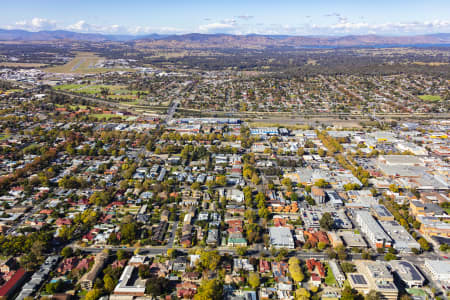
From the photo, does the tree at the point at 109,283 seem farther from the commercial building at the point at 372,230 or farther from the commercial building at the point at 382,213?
the commercial building at the point at 382,213

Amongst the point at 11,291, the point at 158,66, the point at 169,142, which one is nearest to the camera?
the point at 11,291

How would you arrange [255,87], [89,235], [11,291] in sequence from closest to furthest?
[11,291], [89,235], [255,87]

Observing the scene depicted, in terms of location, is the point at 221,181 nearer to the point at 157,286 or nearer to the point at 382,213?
the point at 157,286

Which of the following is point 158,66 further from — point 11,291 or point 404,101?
point 11,291

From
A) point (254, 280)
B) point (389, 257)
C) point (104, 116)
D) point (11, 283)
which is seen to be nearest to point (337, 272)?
point (389, 257)

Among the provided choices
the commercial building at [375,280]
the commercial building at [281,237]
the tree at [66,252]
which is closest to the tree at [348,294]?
the commercial building at [375,280]

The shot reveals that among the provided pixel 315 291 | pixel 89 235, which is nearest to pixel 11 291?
pixel 89 235
